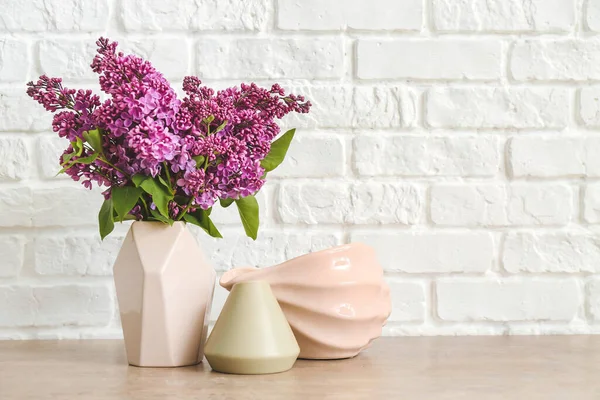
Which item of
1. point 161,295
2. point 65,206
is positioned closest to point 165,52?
point 65,206

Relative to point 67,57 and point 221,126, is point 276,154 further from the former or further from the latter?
point 67,57

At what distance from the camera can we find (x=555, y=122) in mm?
1296

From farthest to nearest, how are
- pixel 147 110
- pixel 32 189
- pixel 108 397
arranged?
pixel 32 189 < pixel 147 110 < pixel 108 397

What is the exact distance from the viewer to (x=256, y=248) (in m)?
1.25

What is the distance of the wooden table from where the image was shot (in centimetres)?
77

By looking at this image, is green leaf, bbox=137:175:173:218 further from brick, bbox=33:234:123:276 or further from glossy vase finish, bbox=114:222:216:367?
brick, bbox=33:234:123:276

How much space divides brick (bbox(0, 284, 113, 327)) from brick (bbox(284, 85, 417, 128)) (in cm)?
47

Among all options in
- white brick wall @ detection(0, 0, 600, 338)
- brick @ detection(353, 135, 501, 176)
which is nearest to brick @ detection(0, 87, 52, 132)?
white brick wall @ detection(0, 0, 600, 338)

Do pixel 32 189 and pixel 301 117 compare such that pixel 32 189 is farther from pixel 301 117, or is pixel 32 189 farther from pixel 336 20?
pixel 336 20

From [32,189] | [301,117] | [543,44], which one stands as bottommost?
[32,189]

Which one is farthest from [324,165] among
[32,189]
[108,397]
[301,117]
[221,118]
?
[108,397]

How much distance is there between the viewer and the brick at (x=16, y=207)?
1.23 m

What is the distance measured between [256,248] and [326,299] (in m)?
0.30

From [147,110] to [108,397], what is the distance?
338mm
